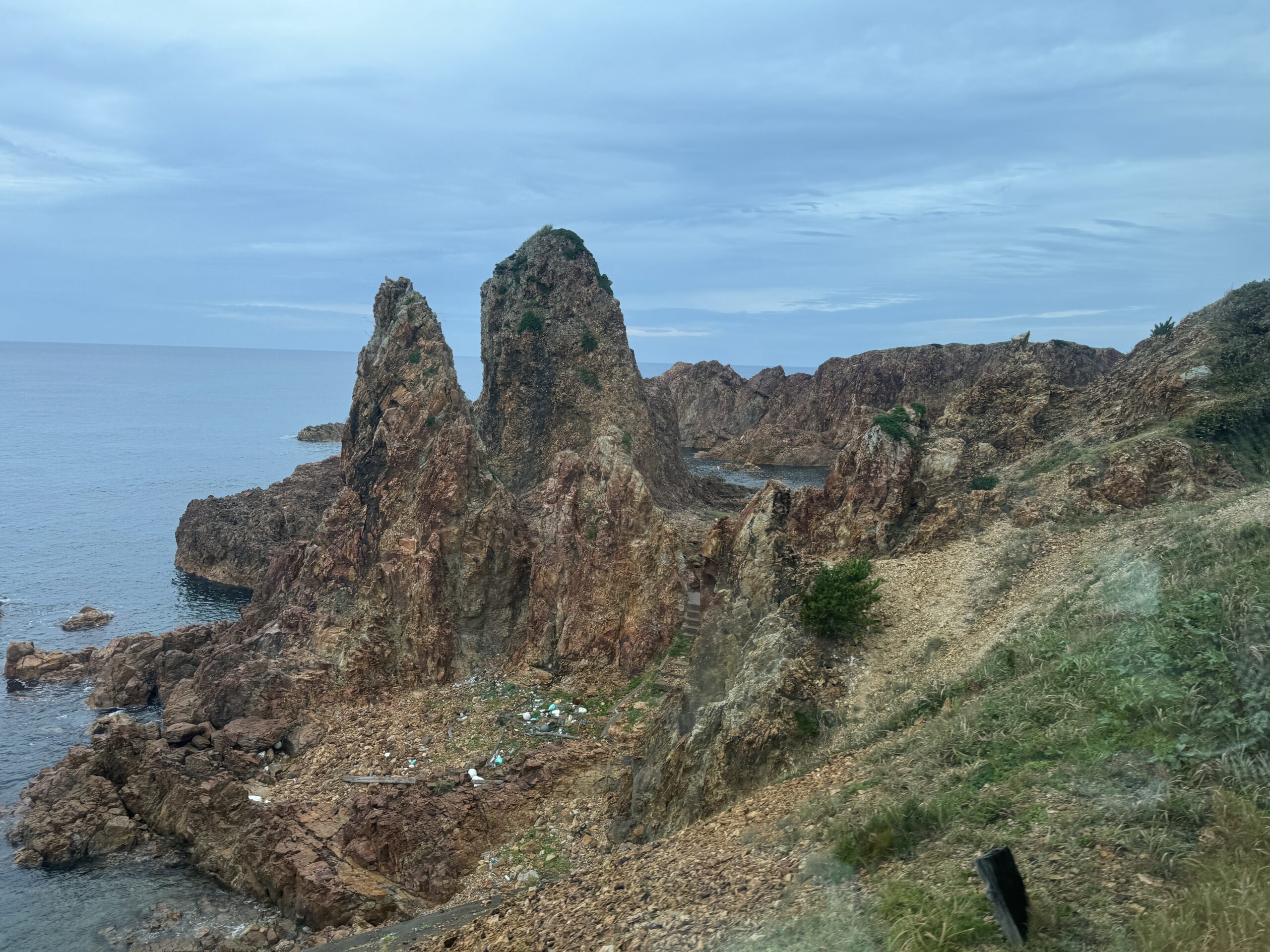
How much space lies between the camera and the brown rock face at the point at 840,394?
343ft

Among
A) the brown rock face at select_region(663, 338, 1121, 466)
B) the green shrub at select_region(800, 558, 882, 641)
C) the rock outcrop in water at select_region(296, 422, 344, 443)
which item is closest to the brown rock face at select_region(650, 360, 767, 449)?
the brown rock face at select_region(663, 338, 1121, 466)

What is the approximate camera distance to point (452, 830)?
888 inches

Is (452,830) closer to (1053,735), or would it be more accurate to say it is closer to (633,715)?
(633,715)

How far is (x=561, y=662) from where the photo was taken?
3162cm

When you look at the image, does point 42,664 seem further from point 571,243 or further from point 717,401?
point 717,401

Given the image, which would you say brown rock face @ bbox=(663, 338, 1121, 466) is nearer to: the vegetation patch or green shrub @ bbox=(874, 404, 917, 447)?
green shrub @ bbox=(874, 404, 917, 447)

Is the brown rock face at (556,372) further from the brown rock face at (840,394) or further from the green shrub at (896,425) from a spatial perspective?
the brown rock face at (840,394)

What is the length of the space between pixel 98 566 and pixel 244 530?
10.8 m

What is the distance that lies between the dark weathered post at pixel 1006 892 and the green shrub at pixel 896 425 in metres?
22.8

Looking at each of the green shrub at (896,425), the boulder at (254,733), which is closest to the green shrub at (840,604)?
the green shrub at (896,425)

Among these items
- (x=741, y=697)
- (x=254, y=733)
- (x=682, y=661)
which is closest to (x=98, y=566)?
(x=254, y=733)

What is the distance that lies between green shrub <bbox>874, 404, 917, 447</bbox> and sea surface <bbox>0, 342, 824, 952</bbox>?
85.4 ft

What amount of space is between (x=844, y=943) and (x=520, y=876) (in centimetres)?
1420

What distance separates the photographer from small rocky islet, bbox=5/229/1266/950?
668 inches
